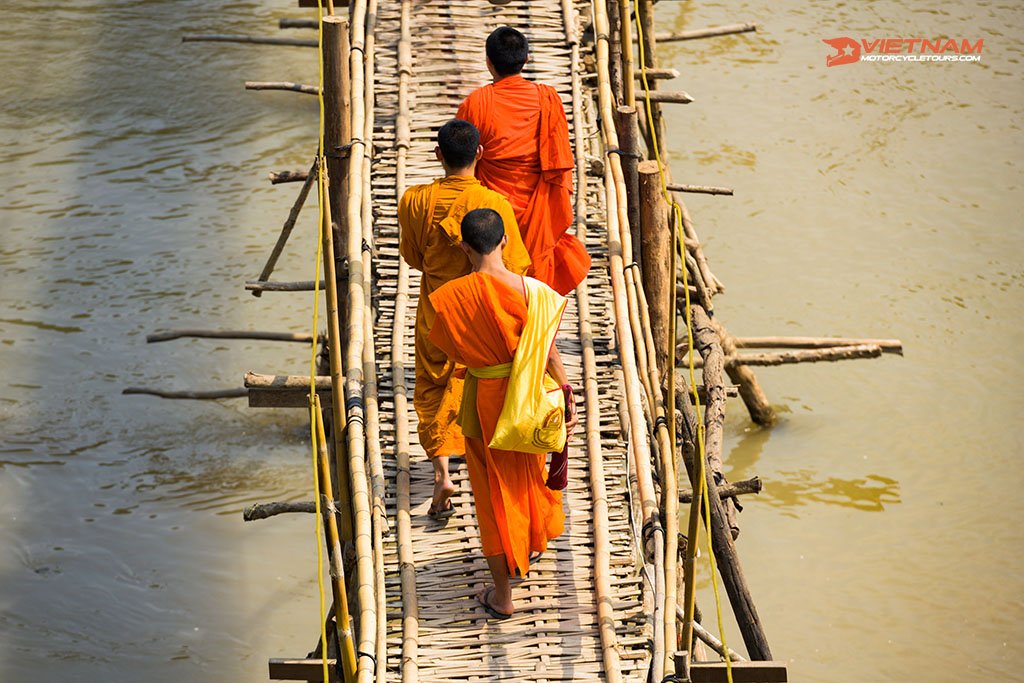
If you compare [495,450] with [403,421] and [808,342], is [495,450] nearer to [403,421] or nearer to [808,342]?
[403,421]

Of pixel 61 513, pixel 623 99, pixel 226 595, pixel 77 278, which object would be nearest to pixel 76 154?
pixel 77 278

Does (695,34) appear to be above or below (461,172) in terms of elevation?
below

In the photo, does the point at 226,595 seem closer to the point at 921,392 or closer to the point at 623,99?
the point at 623,99

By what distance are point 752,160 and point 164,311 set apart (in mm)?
5001

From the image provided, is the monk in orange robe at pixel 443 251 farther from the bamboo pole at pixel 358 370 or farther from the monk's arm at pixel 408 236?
the bamboo pole at pixel 358 370

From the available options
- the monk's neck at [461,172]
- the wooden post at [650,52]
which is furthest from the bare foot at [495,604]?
the wooden post at [650,52]

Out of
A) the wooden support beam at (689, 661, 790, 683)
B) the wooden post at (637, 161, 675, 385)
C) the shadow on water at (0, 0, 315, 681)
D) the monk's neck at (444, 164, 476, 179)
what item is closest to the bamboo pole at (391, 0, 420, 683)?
the monk's neck at (444, 164, 476, 179)

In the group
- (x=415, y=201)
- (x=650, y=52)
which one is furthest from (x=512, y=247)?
(x=650, y=52)

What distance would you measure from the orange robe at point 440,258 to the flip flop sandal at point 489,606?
19.3 inches

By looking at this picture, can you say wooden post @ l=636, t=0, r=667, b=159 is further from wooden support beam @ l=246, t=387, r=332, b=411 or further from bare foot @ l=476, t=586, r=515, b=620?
bare foot @ l=476, t=586, r=515, b=620

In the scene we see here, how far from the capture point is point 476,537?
4.76 m

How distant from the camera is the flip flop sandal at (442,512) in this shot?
4801mm

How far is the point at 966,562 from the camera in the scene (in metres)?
8.00

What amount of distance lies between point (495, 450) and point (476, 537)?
0.48 m
